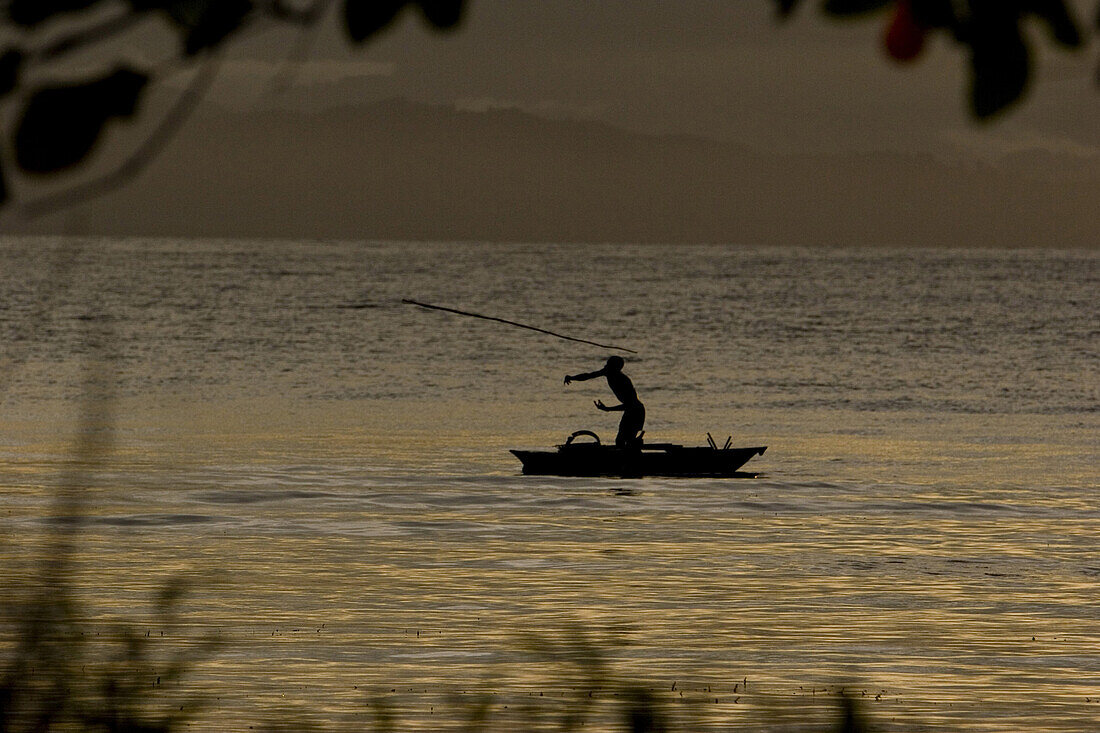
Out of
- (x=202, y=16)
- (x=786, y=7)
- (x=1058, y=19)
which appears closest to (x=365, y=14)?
(x=202, y=16)

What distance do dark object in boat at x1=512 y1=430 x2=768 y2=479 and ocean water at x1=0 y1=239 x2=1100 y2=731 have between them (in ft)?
0.83

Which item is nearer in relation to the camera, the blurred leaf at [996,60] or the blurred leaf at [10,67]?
the blurred leaf at [996,60]

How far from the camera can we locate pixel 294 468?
26.9m

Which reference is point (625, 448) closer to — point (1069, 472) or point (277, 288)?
point (1069, 472)

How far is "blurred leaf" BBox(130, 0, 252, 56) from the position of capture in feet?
8.25

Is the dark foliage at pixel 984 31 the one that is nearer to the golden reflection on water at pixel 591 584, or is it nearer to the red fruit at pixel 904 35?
the red fruit at pixel 904 35

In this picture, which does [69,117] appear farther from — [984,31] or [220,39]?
[984,31]

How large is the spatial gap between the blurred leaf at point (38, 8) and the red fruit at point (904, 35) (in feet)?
3.86

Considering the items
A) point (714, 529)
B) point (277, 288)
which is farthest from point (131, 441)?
point (277, 288)

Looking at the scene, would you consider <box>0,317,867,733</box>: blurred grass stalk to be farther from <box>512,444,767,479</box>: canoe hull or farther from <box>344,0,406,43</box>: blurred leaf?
<box>512,444,767,479</box>: canoe hull

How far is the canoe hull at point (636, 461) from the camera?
1014 inches

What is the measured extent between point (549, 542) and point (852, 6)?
56.4 ft

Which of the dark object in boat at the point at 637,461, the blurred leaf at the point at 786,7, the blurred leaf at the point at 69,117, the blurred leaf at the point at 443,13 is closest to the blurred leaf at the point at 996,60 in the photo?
the blurred leaf at the point at 786,7

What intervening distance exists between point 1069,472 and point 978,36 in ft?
88.1
